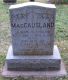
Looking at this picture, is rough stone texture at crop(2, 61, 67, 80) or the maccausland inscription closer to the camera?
rough stone texture at crop(2, 61, 67, 80)

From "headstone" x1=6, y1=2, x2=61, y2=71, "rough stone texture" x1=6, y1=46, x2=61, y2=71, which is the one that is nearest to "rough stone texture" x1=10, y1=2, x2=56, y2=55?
"headstone" x1=6, y1=2, x2=61, y2=71

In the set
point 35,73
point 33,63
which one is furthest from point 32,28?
point 35,73

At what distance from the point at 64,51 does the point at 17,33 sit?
1.60 meters

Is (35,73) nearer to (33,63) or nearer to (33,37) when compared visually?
(33,63)

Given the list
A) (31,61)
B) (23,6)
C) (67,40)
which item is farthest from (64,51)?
(23,6)

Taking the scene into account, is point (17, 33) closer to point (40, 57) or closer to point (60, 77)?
point (40, 57)

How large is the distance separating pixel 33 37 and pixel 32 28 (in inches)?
7.4

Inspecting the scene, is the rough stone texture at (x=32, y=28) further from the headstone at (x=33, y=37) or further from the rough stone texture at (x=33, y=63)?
the rough stone texture at (x=33, y=63)

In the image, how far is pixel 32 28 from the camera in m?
5.23

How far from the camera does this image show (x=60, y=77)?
5.05 metres

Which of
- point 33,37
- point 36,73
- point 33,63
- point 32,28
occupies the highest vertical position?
point 32,28

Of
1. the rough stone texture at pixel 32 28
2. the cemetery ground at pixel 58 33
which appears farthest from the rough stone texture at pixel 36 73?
the rough stone texture at pixel 32 28

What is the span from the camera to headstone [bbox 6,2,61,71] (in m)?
5.09

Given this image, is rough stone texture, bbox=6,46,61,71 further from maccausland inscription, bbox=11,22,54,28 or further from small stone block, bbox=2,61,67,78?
maccausland inscription, bbox=11,22,54,28
